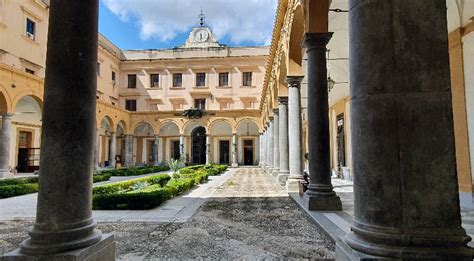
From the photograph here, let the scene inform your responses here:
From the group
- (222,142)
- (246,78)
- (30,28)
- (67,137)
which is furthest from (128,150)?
(67,137)

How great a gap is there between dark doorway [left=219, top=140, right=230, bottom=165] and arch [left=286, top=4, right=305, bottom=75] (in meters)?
27.3

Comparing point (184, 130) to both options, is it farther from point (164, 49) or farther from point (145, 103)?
point (164, 49)

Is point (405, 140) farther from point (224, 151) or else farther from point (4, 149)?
point (224, 151)

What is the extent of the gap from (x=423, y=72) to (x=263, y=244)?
2.99 metres

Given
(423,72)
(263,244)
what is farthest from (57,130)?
(423,72)

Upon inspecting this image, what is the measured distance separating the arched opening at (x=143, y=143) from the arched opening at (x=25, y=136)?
516 inches

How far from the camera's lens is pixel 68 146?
291 centimetres

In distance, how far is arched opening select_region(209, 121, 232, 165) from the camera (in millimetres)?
36906

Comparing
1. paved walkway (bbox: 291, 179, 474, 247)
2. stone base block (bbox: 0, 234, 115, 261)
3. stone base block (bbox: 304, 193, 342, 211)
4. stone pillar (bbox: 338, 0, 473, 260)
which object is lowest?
paved walkway (bbox: 291, 179, 474, 247)

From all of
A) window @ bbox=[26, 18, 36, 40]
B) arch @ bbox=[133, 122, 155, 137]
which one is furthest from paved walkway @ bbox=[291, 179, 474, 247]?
arch @ bbox=[133, 122, 155, 137]

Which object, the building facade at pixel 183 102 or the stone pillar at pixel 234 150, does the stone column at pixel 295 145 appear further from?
the stone pillar at pixel 234 150

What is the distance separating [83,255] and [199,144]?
34.5 metres

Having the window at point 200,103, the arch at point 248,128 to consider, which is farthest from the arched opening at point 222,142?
the window at point 200,103

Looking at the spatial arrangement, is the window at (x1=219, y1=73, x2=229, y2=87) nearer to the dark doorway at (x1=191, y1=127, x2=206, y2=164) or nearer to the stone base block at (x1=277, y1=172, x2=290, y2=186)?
the dark doorway at (x1=191, y1=127, x2=206, y2=164)
